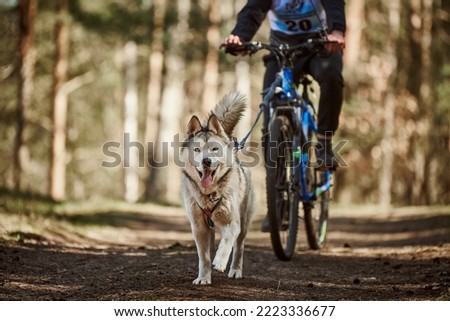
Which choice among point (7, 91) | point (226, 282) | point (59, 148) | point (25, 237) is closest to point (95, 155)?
point (7, 91)

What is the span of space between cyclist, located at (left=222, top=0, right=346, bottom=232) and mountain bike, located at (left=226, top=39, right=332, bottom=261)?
0.18 meters

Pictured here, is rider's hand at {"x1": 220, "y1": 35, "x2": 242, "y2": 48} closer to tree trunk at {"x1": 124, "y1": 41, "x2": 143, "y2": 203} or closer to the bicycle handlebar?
the bicycle handlebar

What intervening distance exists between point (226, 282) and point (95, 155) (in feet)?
109

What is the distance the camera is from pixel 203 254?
5.65m

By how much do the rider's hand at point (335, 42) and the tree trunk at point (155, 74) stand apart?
50.7ft

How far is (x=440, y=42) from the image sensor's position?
85.5 ft

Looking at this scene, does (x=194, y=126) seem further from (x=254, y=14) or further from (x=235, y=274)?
(x=254, y=14)

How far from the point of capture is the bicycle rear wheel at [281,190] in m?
6.84

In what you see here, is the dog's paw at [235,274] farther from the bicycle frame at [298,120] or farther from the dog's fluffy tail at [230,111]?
the bicycle frame at [298,120]

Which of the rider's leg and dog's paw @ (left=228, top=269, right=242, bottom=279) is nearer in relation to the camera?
dog's paw @ (left=228, top=269, right=242, bottom=279)

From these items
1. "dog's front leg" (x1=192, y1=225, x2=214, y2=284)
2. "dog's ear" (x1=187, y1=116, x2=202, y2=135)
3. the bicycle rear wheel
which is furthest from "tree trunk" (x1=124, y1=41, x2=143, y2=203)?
"dog's front leg" (x1=192, y1=225, x2=214, y2=284)

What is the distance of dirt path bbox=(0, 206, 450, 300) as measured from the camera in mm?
5477

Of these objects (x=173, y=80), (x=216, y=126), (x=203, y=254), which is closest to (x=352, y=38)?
(x=173, y=80)
